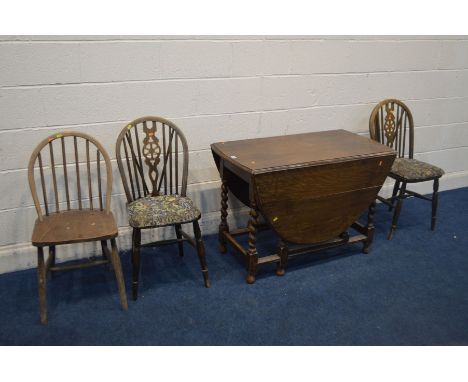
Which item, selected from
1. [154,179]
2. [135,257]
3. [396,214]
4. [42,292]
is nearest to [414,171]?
[396,214]

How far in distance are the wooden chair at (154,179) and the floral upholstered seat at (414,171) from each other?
1397 millimetres

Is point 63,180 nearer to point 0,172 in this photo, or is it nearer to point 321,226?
point 0,172

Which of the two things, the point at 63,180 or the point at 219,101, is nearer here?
the point at 63,180

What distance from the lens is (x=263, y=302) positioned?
233 centimetres

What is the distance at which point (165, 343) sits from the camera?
6.71 ft

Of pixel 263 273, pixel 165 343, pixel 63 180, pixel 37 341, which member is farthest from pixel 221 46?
pixel 37 341

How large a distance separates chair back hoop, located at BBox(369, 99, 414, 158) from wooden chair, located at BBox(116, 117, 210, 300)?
1.33 m

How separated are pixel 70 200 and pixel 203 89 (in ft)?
3.24

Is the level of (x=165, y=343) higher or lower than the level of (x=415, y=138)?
lower

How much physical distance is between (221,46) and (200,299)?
142 centimetres

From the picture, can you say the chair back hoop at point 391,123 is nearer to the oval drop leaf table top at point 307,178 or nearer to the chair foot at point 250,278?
the oval drop leaf table top at point 307,178

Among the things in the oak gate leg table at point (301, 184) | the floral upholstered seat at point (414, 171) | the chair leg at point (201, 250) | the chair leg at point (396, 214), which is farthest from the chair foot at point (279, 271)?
the floral upholstered seat at point (414, 171)

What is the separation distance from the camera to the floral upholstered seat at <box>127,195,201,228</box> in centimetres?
221

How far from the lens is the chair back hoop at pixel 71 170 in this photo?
226cm
